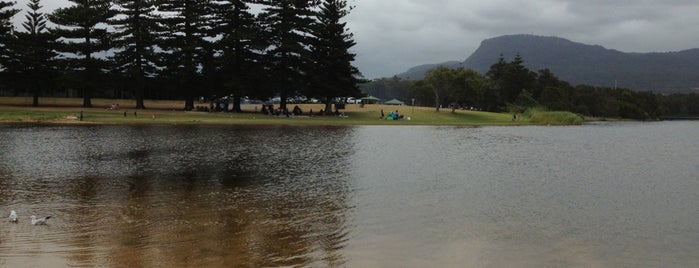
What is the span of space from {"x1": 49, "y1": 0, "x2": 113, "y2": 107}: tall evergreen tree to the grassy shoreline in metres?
3.63

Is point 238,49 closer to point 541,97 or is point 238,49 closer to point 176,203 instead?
point 176,203

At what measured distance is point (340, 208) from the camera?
45.3 ft

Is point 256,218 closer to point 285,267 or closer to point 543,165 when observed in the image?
point 285,267

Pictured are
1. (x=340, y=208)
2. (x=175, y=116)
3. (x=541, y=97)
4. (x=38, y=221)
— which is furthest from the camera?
(x=541, y=97)

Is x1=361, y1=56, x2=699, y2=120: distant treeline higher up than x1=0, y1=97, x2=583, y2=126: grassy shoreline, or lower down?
higher up

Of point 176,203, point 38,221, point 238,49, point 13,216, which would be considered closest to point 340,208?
point 176,203

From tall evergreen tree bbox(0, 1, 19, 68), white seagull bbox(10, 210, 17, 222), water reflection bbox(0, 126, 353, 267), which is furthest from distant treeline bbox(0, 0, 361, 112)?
white seagull bbox(10, 210, 17, 222)

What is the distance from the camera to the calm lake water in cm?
977

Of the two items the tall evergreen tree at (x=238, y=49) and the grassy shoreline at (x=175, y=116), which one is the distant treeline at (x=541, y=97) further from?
the tall evergreen tree at (x=238, y=49)

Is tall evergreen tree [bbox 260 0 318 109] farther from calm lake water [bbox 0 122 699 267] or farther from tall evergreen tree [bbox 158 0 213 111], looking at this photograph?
calm lake water [bbox 0 122 699 267]

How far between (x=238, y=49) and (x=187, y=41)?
542 centimetres

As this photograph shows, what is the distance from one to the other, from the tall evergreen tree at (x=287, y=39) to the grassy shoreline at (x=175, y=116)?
4.50 metres

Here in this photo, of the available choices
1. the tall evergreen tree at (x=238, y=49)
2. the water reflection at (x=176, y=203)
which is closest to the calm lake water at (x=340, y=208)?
the water reflection at (x=176, y=203)

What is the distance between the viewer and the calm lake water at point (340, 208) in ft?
32.1
